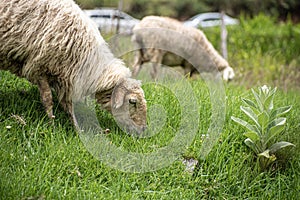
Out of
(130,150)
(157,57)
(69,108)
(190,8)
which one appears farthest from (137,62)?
(190,8)

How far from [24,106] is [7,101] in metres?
0.18

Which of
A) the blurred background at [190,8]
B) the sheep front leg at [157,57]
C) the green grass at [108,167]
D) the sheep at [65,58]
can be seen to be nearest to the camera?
the green grass at [108,167]

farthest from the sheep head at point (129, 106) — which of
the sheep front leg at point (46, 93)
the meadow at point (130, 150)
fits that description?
the sheep front leg at point (46, 93)

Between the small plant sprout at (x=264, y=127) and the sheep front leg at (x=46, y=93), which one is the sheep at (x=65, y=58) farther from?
the small plant sprout at (x=264, y=127)

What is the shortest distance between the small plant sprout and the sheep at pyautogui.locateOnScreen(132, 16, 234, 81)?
3.39 m

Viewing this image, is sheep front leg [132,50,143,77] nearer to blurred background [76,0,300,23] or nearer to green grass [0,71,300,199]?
green grass [0,71,300,199]

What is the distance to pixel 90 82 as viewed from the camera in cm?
465

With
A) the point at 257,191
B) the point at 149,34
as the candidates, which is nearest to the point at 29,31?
the point at 257,191

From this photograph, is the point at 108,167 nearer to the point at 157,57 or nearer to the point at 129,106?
the point at 129,106

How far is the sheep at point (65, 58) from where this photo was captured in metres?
4.50

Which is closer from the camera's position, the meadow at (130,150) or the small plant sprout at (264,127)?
the meadow at (130,150)

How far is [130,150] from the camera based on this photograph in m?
4.56

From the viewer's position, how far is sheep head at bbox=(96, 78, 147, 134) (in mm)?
4621

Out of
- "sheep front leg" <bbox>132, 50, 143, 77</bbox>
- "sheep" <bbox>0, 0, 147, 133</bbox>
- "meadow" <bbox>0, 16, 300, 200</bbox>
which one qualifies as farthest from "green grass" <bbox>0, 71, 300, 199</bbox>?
"sheep front leg" <bbox>132, 50, 143, 77</bbox>
